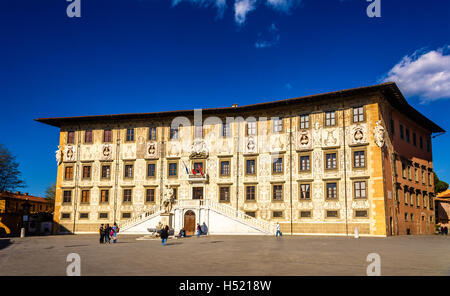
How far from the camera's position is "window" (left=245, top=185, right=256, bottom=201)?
36938 mm

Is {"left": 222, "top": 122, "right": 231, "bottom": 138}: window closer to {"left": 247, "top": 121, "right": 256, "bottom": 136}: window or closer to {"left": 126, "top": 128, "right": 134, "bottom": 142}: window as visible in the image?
{"left": 247, "top": 121, "right": 256, "bottom": 136}: window

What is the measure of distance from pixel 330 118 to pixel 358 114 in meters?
2.32

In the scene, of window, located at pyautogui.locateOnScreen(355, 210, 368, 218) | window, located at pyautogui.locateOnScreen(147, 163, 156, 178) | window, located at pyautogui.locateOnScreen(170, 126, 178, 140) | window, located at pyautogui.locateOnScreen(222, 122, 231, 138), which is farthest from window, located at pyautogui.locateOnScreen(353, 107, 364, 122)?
window, located at pyautogui.locateOnScreen(147, 163, 156, 178)

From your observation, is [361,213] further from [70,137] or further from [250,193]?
[70,137]

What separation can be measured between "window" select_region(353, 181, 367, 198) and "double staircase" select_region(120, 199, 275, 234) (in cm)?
722

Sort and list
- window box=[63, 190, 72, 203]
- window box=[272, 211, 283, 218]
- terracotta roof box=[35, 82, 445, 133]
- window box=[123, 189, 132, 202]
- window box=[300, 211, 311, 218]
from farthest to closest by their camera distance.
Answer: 1. window box=[63, 190, 72, 203]
2. window box=[123, 189, 132, 202]
3. window box=[272, 211, 283, 218]
4. window box=[300, 211, 311, 218]
5. terracotta roof box=[35, 82, 445, 133]

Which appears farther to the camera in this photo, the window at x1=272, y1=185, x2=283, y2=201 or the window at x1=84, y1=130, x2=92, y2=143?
the window at x1=84, y1=130, x2=92, y2=143

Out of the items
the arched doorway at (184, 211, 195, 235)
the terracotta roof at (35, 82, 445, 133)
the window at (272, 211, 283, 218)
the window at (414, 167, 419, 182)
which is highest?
the terracotta roof at (35, 82, 445, 133)

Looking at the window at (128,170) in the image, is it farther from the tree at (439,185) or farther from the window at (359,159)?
the tree at (439,185)

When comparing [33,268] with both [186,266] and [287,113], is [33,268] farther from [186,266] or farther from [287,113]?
[287,113]

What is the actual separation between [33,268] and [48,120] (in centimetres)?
3213

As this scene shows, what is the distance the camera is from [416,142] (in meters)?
40.8
